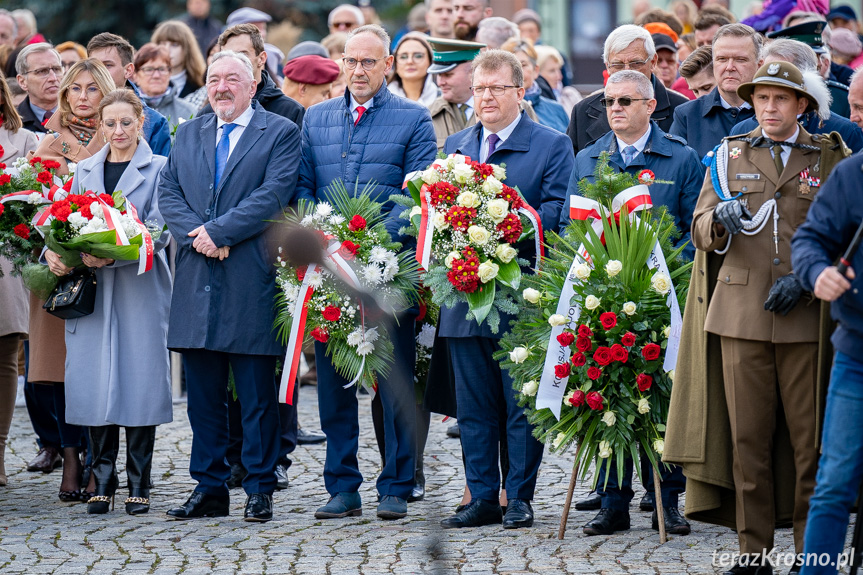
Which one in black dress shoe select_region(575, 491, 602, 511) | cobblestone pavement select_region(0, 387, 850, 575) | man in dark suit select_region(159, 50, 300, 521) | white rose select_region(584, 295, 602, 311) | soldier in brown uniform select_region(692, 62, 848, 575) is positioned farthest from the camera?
black dress shoe select_region(575, 491, 602, 511)

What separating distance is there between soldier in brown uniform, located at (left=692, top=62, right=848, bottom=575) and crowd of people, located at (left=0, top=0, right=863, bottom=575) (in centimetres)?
1

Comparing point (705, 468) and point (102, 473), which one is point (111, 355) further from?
point (705, 468)

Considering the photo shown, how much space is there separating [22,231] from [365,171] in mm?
2091

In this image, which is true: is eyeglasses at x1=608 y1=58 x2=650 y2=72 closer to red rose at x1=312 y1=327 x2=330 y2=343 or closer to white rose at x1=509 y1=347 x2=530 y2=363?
white rose at x1=509 y1=347 x2=530 y2=363

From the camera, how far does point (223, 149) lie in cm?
722

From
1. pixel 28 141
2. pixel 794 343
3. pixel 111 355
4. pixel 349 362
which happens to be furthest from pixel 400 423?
pixel 28 141

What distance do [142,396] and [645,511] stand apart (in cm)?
295

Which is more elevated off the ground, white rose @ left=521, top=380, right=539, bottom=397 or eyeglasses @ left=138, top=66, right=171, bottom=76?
eyeglasses @ left=138, top=66, right=171, bottom=76

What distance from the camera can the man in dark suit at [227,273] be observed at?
6980 millimetres

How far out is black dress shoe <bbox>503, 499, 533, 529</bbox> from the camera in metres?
6.74

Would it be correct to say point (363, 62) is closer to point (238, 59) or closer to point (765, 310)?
point (238, 59)

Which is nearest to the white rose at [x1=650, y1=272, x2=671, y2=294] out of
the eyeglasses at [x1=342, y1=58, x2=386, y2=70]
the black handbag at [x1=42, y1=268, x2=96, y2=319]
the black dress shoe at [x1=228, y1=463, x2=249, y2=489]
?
the eyeglasses at [x1=342, y1=58, x2=386, y2=70]

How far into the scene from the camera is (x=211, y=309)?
275 inches

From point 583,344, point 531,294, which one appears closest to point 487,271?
point 531,294
